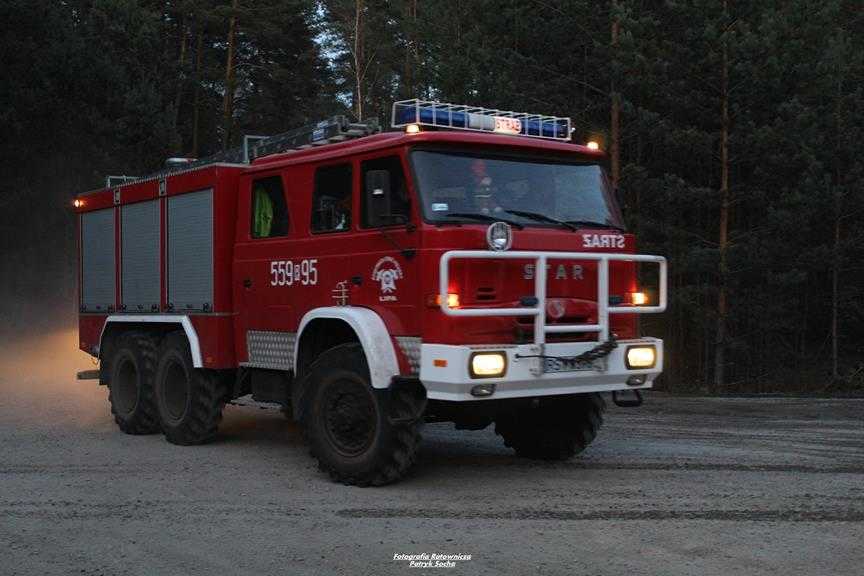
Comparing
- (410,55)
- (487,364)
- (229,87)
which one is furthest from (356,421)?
(229,87)

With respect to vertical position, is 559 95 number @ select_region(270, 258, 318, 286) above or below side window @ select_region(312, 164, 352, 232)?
below

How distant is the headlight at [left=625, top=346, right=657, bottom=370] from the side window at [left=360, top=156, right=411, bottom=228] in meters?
2.16

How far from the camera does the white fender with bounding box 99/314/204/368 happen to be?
9.62 m

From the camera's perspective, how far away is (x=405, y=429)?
7.49 m

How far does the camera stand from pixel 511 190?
7758 mm

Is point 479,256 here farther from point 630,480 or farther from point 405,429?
point 630,480

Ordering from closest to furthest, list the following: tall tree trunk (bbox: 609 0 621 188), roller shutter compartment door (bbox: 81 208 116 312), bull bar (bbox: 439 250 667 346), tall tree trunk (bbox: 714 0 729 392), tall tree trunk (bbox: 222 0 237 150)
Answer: bull bar (bbox: 439 250 667 346) < roller shutter compartment door (bbox: 81 208 116 312) < tall tree trunk (bbox: 609 0 621 188) < tall tree trunk (bbox: 714 0 729 392) < tall tree trunk (bbox: 222 0 237 150)

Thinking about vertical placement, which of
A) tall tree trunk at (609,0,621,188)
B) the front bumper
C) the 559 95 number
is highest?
tall tree trunk at (609,0,621,188)

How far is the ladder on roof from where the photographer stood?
28.2 ft

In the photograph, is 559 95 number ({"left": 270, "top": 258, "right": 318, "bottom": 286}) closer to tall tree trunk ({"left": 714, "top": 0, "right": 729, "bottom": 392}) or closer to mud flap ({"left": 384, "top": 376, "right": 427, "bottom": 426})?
mud flap ({"left": 384, "top": 376, "right": 427, "bottom": 426})

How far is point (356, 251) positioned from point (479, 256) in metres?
1.34

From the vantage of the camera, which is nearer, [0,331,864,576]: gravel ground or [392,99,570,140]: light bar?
[0,331,864,576]: gravel ground

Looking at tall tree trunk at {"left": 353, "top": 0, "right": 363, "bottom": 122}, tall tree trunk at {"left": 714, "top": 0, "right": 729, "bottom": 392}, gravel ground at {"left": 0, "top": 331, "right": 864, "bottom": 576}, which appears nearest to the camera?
gravel ground at {"left": 0, "top": 331, "right": 864, "bottom": 576}

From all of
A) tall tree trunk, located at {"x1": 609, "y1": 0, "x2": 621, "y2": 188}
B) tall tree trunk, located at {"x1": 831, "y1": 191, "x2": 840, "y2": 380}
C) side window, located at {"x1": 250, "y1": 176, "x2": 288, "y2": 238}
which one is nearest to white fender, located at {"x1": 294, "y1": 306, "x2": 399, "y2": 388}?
side window, located at {"x1": 250, "y1": 176, "x2": 288, "y2": 238}
